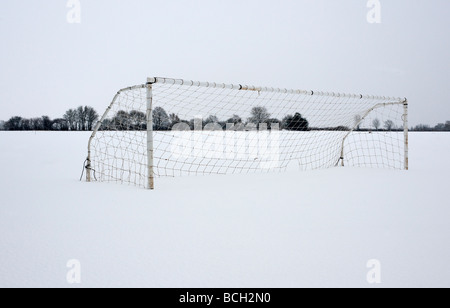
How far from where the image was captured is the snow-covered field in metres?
1.17

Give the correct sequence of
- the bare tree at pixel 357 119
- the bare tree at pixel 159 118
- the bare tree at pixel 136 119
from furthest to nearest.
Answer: the bare tree at pixel 357 119, the bare tree at pixel 159 118, the bare tree at pixel 136 119

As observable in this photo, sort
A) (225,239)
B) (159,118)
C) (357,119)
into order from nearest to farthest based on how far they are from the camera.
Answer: (225,239)
(159,118)
(357,119)

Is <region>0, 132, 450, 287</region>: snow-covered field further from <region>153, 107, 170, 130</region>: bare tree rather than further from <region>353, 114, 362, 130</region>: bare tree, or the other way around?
<region>353, 114, 362, 130</region>: bare tree

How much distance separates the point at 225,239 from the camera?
1587 millimetres

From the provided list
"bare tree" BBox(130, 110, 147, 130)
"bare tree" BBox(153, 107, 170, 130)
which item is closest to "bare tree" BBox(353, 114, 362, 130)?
"bare tree" BBox(153, 107, 170, 130)

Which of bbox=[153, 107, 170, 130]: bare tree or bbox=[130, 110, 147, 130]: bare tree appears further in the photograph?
bbox=[153, 107, 170, 130]: bare tree

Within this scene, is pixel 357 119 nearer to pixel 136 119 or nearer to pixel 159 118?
pixel 159 118

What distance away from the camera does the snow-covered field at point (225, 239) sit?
Answer: 1.17 m

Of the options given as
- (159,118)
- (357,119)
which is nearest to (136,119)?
(159,118)

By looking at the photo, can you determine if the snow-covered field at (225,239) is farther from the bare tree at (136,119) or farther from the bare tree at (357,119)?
the bare tree at (357,119)

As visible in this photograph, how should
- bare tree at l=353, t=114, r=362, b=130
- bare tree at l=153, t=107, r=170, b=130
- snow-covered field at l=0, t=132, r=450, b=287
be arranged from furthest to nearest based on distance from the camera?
1. bare tree at l=353, t=114, r=362, b=130
2. bare tree at l=153, t=107, r=170, b=130
3. snow-covered field at l=0, t=132, r=450, b=287

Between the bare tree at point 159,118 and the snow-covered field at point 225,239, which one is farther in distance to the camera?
the bare tree at point 159,118

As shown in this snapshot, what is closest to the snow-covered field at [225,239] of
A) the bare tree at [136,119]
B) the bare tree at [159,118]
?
the bare tree at [136,119]

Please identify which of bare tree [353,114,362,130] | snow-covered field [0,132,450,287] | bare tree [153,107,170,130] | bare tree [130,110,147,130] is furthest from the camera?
bare tree [353,114,362,130]
